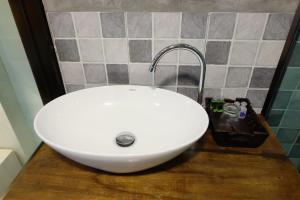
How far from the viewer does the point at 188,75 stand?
33.2 inches

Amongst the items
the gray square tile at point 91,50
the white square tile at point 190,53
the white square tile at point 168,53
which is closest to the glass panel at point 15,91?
the gray square tile at point 91,50

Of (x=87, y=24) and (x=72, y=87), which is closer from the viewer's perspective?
(x=87, y=24)

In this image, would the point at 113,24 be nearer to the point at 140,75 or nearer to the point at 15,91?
the point at 140,75

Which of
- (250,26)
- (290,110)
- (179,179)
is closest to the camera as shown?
(179,179)

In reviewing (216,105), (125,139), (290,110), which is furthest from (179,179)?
(290,110)

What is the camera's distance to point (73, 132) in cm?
72

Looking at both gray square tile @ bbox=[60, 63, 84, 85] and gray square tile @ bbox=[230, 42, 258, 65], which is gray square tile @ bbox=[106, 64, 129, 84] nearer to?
gray square tile @ bbox=[60, 63, 84, 85]

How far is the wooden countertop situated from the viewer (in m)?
0.58

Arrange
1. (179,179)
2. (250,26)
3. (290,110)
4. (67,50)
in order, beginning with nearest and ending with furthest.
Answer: (179,179) < (250,26) < (67,50) < (290,110)

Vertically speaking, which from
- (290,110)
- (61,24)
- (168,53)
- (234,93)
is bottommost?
(290,110)

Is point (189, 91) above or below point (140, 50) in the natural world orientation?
below

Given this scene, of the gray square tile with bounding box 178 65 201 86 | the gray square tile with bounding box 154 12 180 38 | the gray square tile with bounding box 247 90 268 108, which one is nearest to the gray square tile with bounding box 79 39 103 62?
the gray square tile with bounding box 154 12 180 38

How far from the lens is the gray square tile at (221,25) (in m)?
0.72

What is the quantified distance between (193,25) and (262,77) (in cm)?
36
